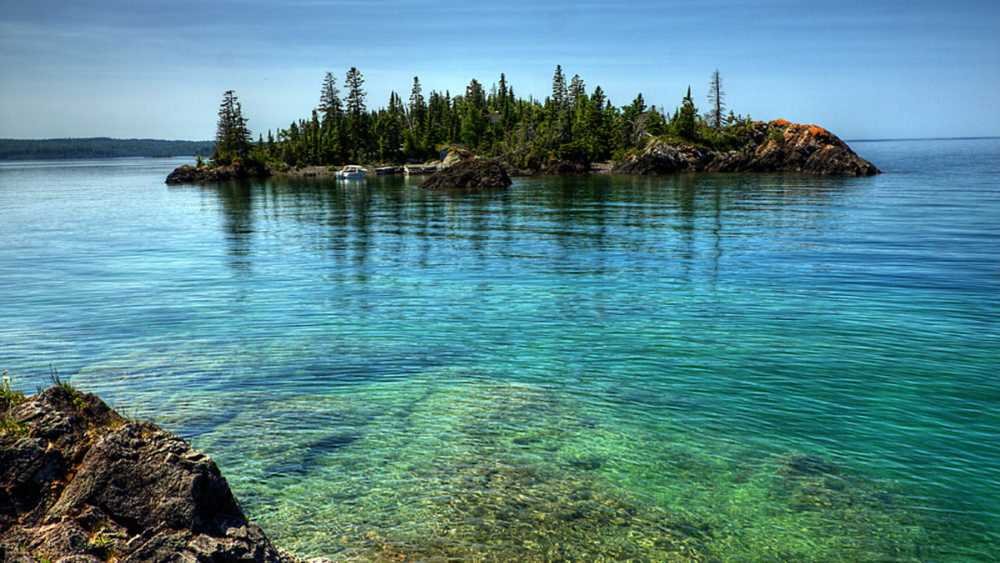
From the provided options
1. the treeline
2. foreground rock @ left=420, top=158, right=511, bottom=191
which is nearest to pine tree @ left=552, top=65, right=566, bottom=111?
the treeline

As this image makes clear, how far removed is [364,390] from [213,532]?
9.98 metres

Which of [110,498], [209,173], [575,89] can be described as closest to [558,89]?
[575,89]

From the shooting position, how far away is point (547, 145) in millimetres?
155500

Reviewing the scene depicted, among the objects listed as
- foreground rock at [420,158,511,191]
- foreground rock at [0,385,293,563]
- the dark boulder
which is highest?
the dark boulder

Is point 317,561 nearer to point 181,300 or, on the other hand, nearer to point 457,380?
point 457,380

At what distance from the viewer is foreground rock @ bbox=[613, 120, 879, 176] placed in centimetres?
12725

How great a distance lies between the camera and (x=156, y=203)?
297ft

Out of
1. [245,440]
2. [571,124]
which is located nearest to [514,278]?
[245,440]

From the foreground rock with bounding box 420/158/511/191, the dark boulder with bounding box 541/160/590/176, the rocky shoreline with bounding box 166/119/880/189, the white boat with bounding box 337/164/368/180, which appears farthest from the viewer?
the white boat with bounding box 337/164/368/180

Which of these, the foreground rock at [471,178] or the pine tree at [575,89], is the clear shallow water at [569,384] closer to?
the foreground rock at [471,178]

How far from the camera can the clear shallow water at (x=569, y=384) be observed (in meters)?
10.8

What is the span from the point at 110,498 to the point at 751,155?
144 metres

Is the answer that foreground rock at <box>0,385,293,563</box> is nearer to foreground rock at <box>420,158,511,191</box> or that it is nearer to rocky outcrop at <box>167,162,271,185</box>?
foreground rock at <box>420,158,511,191</box>

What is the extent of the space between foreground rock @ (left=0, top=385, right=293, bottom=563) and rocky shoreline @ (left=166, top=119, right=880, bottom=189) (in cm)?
9979
